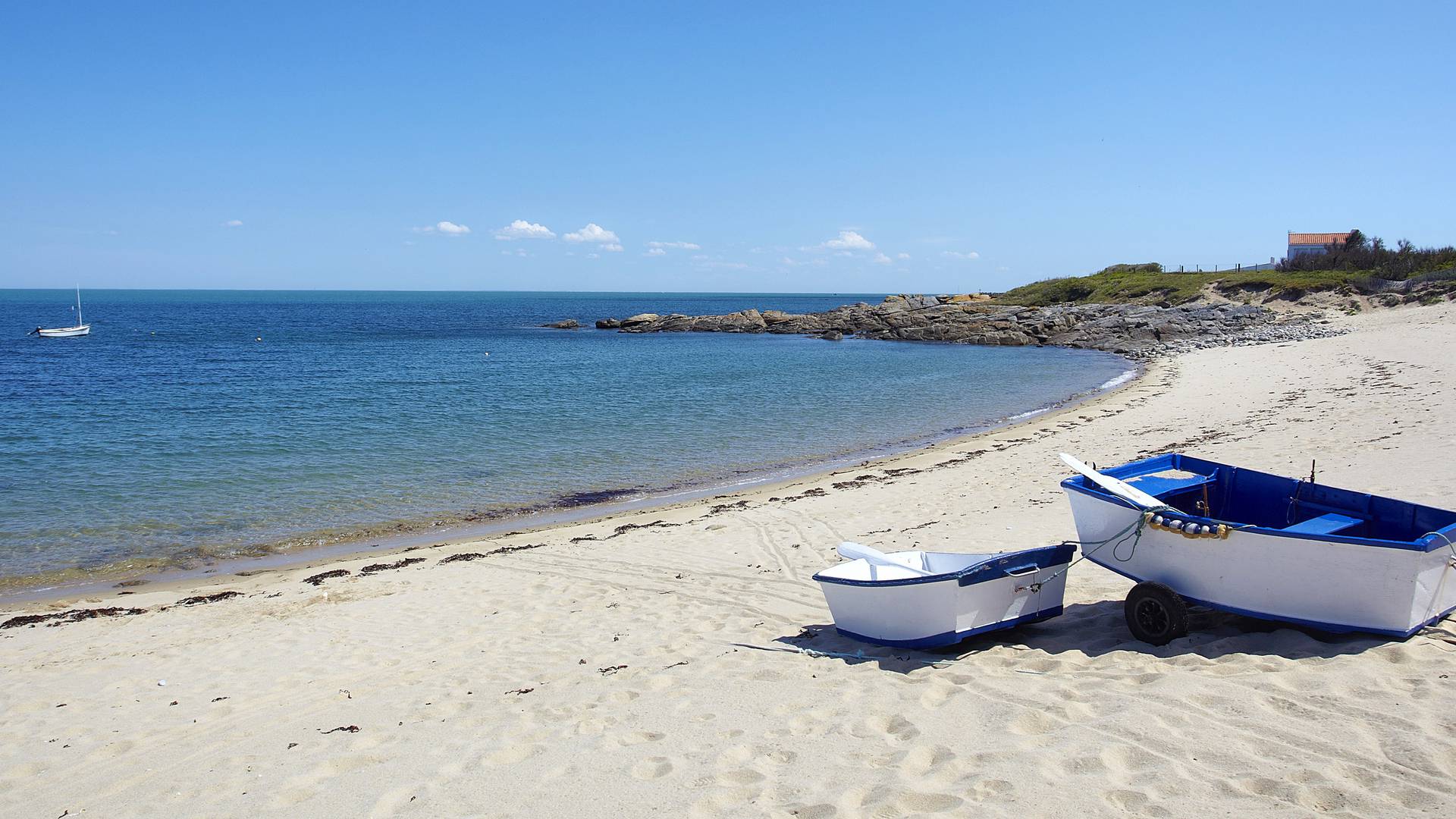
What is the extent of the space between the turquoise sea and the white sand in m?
3.74

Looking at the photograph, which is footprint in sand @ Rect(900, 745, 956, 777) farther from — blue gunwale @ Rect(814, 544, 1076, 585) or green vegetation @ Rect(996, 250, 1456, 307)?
green vegetation @ Rect(996, 250, 1456, 307)

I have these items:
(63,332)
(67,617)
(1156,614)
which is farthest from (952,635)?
(63,332)

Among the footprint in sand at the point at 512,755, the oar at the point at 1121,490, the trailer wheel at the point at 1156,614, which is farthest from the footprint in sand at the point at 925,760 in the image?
the oar at the point at 1121,490

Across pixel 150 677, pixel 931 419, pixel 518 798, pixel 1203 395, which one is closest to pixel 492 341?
pixel 931 419

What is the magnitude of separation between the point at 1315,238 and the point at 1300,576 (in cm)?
8823

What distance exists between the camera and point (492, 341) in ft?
208

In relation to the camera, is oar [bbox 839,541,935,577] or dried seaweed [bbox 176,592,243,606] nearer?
oar [bbox 839,541,935,577]

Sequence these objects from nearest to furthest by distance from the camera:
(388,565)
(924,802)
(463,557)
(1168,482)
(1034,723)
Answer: (924,802), (1034,723), (1168,482), (388,565), (463,557)

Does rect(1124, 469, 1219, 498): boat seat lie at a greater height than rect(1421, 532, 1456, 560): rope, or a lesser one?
lesser

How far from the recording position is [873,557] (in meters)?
7.11

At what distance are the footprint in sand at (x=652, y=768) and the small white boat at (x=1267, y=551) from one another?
3912 millimetres

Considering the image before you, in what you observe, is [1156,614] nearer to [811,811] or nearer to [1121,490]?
[1121,490]

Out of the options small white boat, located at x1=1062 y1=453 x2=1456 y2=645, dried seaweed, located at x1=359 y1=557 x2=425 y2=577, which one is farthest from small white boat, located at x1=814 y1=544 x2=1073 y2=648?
dried seaweed, located at x1=359 y1=557 x2=425 y2=577

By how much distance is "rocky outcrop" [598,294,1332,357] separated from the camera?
46.6 metres
